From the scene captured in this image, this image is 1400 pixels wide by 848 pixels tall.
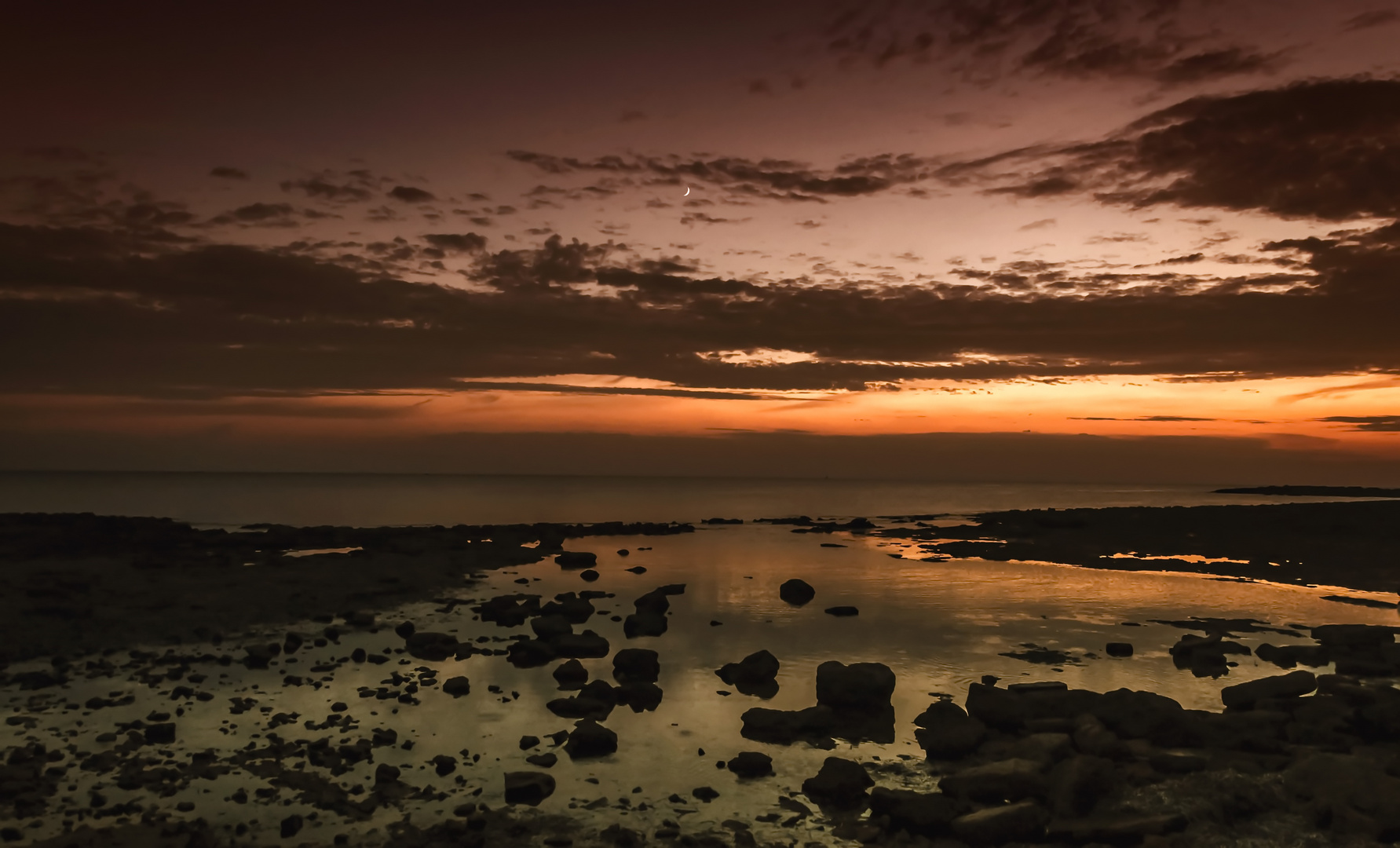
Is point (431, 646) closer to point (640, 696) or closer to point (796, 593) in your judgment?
point (640, 696)

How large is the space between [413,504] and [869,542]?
8505 cm

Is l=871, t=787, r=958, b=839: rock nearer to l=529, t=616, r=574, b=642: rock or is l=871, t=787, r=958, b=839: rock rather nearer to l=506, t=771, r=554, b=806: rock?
l=506, t=771, r=554, b=806: rock

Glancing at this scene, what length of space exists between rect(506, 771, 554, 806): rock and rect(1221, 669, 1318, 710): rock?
47.9 ft

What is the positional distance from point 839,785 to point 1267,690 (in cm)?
1097

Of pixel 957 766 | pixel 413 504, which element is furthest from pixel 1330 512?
pixel 413 504

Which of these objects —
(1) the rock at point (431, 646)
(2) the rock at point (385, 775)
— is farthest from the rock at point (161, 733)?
(1) the rock at point (431, 646)

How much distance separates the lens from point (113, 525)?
193 feet

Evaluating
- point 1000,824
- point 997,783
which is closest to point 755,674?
point 997,783

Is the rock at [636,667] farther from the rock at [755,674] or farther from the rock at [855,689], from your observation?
the rock at [855,689]

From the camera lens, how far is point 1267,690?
17547mm

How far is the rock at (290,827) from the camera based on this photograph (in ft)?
37.1

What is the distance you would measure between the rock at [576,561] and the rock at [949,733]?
105 ft

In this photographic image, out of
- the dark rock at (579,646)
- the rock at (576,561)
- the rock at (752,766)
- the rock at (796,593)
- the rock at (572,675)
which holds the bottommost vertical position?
the rock at (576,561)

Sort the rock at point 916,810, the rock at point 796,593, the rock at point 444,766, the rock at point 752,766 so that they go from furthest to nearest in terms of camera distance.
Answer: the rock at point 796,593 < the rock at point 752,766 < the rock at point 444,766 < the rock at point 916,810
